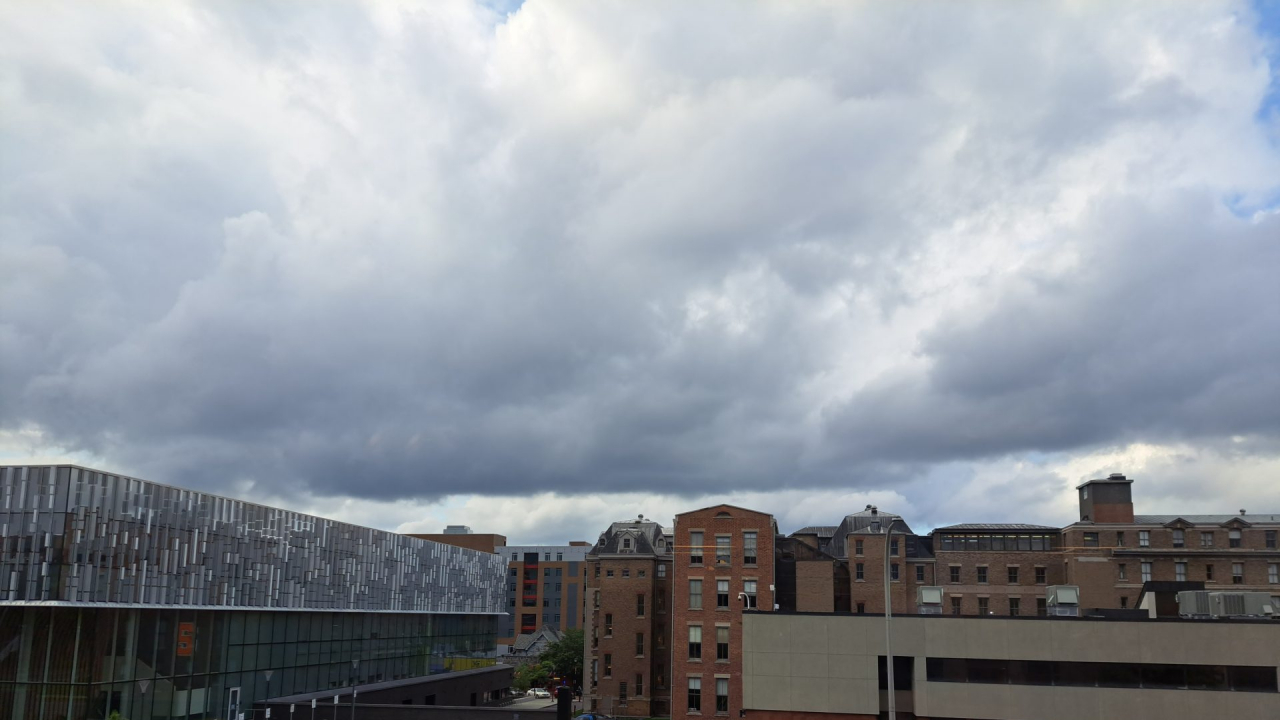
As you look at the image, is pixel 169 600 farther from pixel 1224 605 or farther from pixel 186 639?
pixel 1224 605

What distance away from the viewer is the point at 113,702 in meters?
50.0

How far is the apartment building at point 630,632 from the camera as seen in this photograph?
87.3m

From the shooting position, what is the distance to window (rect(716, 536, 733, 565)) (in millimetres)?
76375

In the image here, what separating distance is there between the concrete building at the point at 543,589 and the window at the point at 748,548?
10193 centimetres

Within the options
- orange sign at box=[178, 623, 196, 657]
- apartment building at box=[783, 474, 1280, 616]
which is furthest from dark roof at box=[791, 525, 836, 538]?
orange sign at box=[178, 623, 196, 657]

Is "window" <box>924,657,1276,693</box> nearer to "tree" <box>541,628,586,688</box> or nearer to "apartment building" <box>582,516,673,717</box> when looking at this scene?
"apartment building" <box>582,516,673,717</box>

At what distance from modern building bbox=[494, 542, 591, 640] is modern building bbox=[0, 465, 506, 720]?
3796 inches

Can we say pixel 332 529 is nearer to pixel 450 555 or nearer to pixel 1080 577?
pixel 450 555

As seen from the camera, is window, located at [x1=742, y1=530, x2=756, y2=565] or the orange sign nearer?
the orange sign

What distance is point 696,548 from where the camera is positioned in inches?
3027

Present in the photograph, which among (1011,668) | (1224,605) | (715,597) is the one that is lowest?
(1011,668)

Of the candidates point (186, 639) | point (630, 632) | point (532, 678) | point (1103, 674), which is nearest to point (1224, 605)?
point (1103, 674)

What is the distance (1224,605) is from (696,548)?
37298mm

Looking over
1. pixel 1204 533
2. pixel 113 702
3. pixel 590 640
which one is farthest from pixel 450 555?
pixel 1204 533
